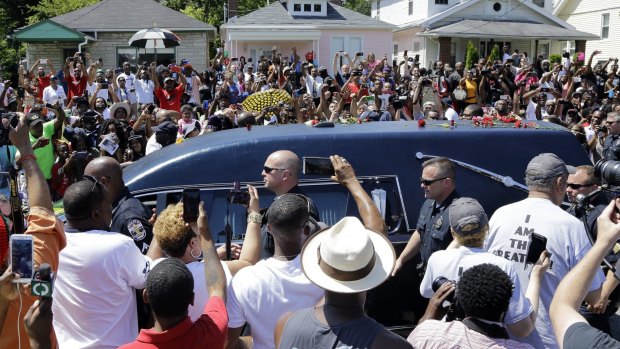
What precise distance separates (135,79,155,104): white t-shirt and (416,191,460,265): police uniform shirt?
36.4 feet

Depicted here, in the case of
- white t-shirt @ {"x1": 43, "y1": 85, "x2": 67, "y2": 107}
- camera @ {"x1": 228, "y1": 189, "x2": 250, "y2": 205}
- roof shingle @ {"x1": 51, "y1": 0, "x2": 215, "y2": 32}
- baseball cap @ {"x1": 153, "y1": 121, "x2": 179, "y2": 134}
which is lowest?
camera @ {"x1": 228, "y1": 189, "x2": 250, "y2": 205}

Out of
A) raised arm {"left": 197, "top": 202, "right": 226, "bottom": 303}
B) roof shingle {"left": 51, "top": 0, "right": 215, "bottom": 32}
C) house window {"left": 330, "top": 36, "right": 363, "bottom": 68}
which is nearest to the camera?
raised arm {"left": 197, "top": 202, "right": 226, "bottom": 303}

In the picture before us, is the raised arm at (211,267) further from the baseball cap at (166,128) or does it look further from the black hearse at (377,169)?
the baseball cap at (166,128)

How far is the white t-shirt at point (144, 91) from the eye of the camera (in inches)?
590

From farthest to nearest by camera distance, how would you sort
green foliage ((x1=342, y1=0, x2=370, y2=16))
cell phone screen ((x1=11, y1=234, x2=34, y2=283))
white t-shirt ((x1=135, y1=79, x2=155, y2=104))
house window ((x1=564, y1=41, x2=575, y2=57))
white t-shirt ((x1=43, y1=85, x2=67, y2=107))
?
green foliage ((x1=342, y1=0, x2=370, y2=16)) → house window ((x1=564, y1=41, x2=575, y2=57)) → white t-shirt ((x1=135, y1=79, x2=155, y2=104)) → white t-shirt ((x1=43, y1=85, x2=67, y2=107)) → cell phone screen ((x1=11, y1=234, x2=34, y2=283))

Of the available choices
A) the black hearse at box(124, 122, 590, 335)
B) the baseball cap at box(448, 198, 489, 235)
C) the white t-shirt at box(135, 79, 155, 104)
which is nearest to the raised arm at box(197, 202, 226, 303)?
the baseball cap at box(448, 198, 489, 235)

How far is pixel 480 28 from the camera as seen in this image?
109 ft

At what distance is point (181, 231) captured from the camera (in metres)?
3.44

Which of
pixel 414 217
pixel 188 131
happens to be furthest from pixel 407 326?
pixel 188 131

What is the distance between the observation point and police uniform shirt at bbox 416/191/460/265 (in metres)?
4.54

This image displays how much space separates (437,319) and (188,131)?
6.63m

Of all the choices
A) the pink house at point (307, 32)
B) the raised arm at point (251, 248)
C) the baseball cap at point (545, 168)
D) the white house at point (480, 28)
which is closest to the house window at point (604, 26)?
the white house at point (480, 28)

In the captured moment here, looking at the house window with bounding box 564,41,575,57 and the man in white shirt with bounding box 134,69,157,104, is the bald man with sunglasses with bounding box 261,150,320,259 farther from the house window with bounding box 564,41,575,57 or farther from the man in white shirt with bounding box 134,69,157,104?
the house window with bounding box 564,41,575,57

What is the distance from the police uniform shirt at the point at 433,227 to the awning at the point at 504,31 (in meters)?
29.0
